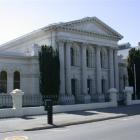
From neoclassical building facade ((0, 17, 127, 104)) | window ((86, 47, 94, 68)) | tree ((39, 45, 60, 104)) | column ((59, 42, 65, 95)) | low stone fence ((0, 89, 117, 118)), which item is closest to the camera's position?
low stone fence ((0, 89, 117, 118))

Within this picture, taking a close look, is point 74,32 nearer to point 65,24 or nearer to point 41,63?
point 65,24

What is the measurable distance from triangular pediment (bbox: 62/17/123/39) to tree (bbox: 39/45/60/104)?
4927mm

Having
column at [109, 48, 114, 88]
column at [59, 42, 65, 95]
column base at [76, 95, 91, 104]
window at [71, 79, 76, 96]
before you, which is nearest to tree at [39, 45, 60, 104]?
column at [59, 42, 65, 95]

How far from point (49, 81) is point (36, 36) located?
7.96 metres

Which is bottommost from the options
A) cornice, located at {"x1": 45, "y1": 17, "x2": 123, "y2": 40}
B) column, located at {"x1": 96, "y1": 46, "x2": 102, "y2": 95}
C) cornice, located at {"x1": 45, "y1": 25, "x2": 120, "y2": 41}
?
column, located at {"x1": 96, "y1": 46, "x2": 102, "y2": 95}

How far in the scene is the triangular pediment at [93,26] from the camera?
39444 millimetres

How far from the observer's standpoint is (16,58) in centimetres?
3584

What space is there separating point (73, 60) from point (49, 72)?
260 inches

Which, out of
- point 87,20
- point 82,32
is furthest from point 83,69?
point 87,20

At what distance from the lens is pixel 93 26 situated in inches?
1666

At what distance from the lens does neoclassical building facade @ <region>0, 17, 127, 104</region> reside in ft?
119

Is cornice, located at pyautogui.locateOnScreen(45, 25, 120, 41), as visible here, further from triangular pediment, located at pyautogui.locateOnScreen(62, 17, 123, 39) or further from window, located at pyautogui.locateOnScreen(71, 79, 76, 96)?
window, located at pyautogui.locateOnScreen(71, 79, 76, 96)

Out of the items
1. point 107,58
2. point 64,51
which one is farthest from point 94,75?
point 64,51

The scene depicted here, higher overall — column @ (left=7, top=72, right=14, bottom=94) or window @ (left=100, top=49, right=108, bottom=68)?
window @ (left=100, top=49, right=108, bottom=68)
